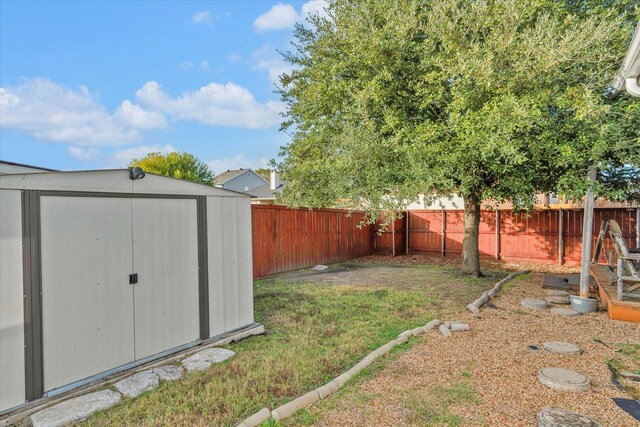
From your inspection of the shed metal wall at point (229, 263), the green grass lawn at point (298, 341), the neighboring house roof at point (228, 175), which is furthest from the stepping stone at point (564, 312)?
the neighboring house roof at point (228, 175)

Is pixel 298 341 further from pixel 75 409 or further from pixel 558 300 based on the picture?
pixel 558 300

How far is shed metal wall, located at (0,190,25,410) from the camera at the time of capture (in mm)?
2732

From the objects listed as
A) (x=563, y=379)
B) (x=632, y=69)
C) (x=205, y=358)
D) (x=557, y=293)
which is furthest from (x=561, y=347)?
(x=205, y=358)

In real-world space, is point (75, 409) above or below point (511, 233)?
below

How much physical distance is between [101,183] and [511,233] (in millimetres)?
12175

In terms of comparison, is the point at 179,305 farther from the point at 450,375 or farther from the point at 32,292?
the point at 450,375

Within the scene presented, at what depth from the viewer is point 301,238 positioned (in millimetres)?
10609

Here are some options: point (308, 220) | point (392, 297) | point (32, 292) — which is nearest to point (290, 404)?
point (32, 292)

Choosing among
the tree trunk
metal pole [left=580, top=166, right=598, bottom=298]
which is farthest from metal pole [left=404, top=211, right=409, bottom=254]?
metal pole [left=580, top=166, right=598, bottom=298]

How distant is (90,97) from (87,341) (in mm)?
17522

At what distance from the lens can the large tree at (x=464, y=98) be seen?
565 cm

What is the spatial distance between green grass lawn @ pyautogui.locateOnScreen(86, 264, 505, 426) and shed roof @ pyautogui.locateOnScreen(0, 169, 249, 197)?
6.17ft

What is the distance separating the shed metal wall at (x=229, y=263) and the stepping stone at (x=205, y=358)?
0.38m

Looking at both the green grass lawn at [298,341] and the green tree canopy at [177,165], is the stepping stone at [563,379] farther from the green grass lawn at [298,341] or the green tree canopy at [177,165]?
the green tree canopy at [177,165]
